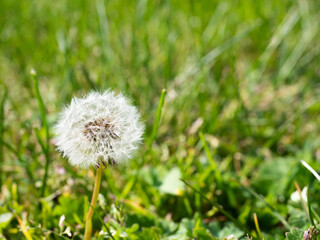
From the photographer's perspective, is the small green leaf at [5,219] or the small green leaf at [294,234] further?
the small green leaf at [5,219]

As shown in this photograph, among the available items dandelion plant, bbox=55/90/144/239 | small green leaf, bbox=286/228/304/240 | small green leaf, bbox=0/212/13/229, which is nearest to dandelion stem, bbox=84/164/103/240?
dandelion plant, bbox=55/90/144/239

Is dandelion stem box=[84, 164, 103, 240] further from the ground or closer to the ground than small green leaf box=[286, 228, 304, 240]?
further from the ground

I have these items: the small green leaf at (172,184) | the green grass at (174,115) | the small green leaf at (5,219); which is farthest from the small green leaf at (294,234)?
the small green leaf at (5,219)

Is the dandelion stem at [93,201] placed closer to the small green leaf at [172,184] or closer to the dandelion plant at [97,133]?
the dandelion plant at [97,133]

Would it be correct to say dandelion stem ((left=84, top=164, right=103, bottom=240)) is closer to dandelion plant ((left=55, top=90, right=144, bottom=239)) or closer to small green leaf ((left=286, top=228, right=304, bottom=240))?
dandelion plant ((left=55, top=90, right=144, bottom=239))

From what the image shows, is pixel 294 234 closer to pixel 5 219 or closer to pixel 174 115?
pixel 5 219

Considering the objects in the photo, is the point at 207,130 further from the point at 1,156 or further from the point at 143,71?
the point at 1,156
